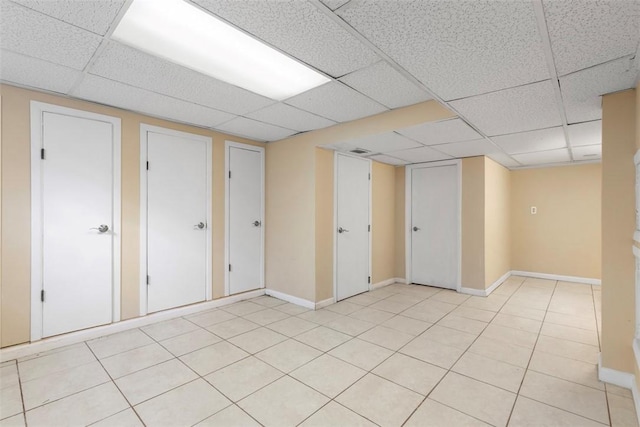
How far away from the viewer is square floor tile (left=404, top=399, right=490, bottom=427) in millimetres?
1797

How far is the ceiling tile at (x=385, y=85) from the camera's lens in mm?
2231

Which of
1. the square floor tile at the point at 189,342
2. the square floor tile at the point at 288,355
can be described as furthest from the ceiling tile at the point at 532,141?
the square floor tile at the point at 189,342

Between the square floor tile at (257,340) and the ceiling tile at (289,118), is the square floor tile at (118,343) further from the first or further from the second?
the ceiling tile at (289,118)

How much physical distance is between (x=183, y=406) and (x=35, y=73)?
288 cm

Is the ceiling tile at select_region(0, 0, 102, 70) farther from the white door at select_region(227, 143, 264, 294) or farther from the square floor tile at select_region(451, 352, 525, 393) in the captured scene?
the square floor tile at select_region(451, 352, 525, 393)

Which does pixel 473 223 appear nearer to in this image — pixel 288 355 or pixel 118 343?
pixel 288 355

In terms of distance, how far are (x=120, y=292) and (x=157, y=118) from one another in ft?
6.80

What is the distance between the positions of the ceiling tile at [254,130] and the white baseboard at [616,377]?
3923 millimetres

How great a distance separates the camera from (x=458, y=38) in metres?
1.66

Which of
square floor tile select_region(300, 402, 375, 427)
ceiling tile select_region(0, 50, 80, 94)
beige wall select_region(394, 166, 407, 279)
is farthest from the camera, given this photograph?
beige wall select_region(394, 166, 407, 279)

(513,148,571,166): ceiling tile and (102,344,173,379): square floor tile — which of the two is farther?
(513,148,571,166): ceiling tile

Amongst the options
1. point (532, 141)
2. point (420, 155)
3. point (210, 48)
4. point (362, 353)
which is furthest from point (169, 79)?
point (532, 141)

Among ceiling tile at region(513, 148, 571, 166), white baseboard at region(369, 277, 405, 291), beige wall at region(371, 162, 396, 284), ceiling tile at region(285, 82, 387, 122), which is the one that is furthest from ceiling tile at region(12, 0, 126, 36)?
ceiling tile at region(513, 148, 571, 166)

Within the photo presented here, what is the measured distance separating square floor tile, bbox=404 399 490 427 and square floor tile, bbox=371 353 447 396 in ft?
0.55
